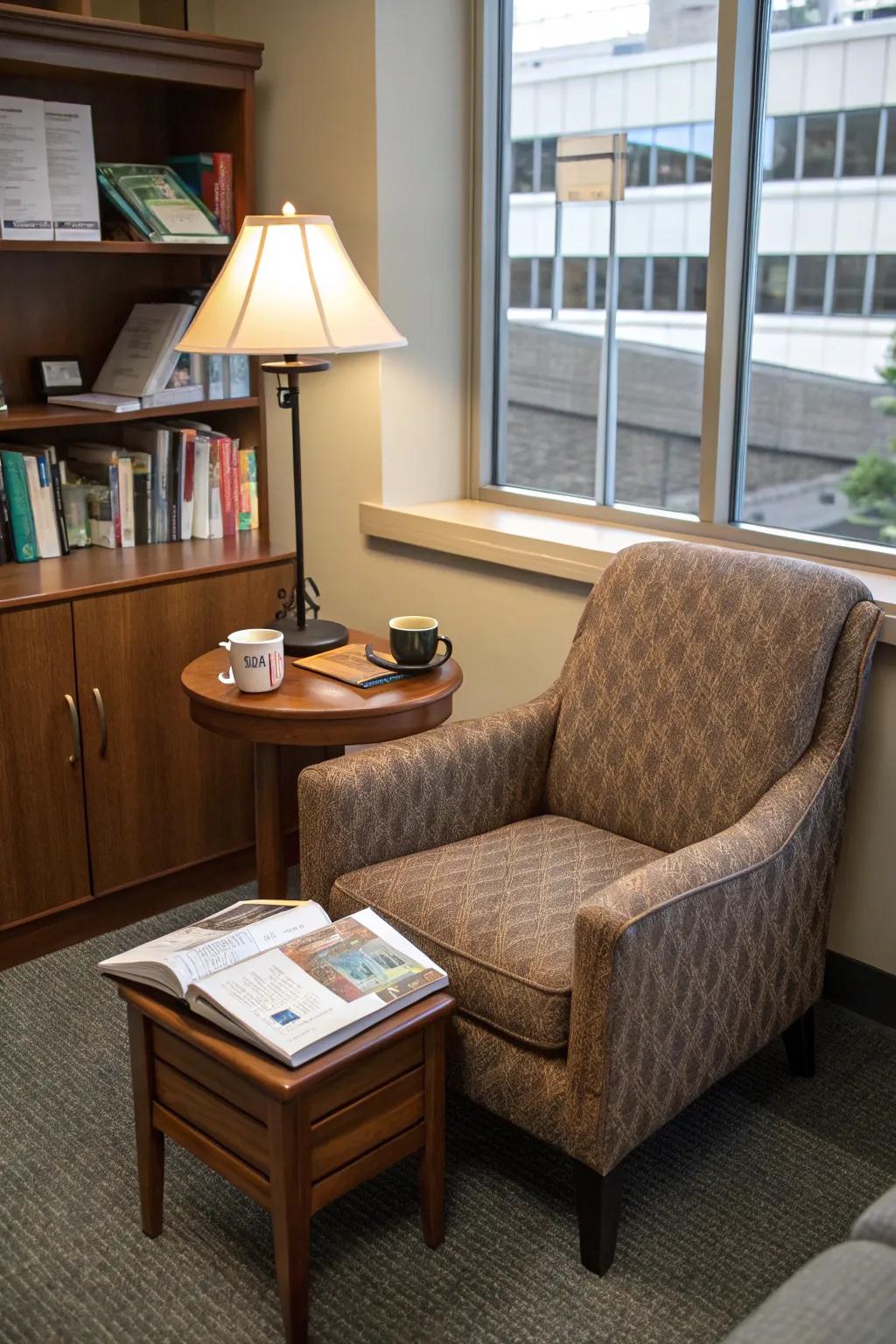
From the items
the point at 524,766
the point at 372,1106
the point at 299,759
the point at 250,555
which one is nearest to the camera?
the point at 372,1106

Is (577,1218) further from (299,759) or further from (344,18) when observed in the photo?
(344,18)

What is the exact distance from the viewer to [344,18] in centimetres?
278

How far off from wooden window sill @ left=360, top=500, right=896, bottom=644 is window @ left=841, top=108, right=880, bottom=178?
712mm

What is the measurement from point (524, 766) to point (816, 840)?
54cm

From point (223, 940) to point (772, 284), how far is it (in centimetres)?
165

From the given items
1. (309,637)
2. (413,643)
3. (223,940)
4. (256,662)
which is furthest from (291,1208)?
(309,637)

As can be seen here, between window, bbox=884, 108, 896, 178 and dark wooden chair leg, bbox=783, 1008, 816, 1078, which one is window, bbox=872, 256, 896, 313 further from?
dark wooden chair leg, bbox=783, 1008, 816, 1078

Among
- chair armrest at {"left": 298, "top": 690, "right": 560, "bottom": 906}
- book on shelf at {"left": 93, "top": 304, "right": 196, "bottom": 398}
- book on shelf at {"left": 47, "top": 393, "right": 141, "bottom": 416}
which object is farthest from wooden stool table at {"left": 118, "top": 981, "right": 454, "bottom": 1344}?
book on shelf at {"left": 93, "top": 304, "right": 196, "bottom": 398}

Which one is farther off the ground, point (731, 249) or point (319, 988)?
point (731, 249)

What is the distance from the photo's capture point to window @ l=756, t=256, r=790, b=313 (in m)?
2.53

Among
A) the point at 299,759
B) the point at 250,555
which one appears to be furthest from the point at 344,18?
the point at 299,759

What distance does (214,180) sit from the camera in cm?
295

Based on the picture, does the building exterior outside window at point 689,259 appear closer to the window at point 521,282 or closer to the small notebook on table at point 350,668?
the window at point 521,282

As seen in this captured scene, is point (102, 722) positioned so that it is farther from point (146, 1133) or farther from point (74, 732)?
point (146, 1133)
